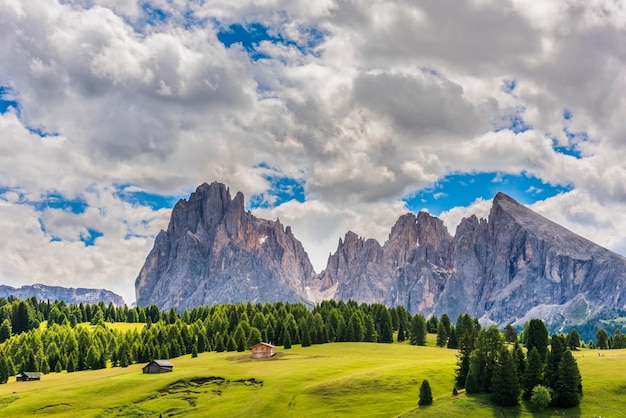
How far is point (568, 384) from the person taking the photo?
80.2 metres

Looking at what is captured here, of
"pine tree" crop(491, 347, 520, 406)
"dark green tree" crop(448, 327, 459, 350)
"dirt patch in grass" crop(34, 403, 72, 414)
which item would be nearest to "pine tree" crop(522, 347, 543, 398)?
"pine tree" crop(491, 347, 520, 406)

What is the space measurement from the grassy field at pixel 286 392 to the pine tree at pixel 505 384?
167 centimetres

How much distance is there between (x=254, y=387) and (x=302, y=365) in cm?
1843

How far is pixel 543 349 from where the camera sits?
98500mm

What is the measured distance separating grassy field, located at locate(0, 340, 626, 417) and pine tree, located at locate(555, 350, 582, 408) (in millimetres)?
1496

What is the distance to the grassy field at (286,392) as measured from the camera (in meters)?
81.2

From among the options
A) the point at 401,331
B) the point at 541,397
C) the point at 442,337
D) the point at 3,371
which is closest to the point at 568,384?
the point at 541,397

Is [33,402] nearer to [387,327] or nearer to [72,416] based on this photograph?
[72,416]

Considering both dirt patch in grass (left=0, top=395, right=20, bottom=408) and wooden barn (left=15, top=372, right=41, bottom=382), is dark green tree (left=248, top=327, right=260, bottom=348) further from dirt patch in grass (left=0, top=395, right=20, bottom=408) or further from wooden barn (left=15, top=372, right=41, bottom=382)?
dirt patch in grass (left=0, top=395, right=20, bottom=408)

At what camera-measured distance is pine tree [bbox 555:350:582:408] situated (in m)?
79.4

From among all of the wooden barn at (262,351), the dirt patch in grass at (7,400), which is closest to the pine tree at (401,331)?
the wooden barn at (262,351)

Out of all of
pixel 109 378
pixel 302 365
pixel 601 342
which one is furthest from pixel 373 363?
Answer: pixel 601 342

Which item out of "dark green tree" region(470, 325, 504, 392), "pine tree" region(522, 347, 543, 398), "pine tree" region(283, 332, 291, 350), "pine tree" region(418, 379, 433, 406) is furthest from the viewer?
"pine tree" region(283, 332, 291, 350)

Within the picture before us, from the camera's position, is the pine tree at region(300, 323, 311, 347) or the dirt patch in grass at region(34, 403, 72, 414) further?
the pine tree at region(300, 323, 311, 347)
